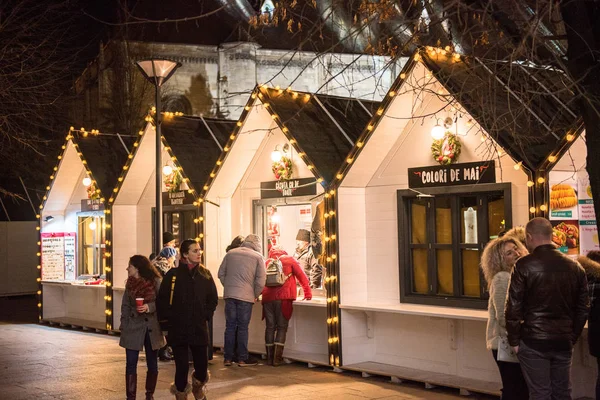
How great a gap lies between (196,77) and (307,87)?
20.2 feet

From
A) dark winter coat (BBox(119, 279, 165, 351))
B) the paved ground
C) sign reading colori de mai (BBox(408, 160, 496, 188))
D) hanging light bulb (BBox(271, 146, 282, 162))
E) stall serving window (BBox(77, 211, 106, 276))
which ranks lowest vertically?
the paved ground

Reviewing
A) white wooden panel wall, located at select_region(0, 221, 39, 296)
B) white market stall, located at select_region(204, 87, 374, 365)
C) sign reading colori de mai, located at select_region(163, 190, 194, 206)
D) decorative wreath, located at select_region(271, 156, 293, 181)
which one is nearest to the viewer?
white market stall, located at select_region(204, 87, 374, 365)

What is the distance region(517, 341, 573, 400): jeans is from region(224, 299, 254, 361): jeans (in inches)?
245

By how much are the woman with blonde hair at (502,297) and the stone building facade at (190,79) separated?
32298 millimetres

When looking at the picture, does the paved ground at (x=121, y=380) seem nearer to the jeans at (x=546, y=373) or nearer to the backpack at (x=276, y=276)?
the backpack at (x=276, y=276)

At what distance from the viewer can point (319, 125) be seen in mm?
12812

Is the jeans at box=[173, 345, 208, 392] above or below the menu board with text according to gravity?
below

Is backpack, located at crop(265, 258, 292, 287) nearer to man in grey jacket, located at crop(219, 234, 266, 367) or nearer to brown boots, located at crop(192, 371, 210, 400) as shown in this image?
man in grey jacket, located at crop(219, 234, 266, 367)

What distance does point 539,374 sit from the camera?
6.34m

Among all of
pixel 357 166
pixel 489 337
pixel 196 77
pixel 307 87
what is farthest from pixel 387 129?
pixel 196 77

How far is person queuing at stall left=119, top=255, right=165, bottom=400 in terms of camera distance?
8961 mm

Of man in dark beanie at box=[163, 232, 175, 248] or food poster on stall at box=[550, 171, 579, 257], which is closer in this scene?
food poster on stall at box=[550, 171, 579, 257]

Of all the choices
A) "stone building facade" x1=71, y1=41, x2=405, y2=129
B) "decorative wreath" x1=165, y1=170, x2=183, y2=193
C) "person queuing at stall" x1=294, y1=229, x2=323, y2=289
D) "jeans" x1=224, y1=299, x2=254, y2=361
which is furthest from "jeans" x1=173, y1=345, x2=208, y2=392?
"stone building facade" x1=71, y1=41, x2=405, y2=129

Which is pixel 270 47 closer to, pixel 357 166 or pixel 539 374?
pixel 357 166
